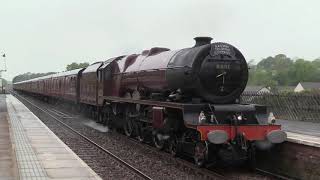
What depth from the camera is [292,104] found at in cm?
2164

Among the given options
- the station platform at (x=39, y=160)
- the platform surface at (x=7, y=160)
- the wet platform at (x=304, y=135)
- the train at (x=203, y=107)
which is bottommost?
the station platform at (x=39, y=160)

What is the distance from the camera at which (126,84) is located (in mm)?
16469

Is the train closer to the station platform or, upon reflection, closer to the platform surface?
the station platform

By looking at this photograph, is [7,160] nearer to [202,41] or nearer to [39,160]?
[39,160]

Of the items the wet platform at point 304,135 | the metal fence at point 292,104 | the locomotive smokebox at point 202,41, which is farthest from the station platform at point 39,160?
the metal fence at point 292,104

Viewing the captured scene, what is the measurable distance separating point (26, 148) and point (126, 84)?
15.5 feet

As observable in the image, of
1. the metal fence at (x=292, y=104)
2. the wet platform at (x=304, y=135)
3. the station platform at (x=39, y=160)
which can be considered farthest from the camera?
the metal fence at (x=292, y=104)

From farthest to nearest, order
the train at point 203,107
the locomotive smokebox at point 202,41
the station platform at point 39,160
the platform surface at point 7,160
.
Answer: the locomotive smokebox at point 202,41, the train at point 203,107, the station platform at point 39,160, the platform surface at point 7,160

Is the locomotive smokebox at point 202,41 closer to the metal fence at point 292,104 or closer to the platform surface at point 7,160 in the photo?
the platform surface at point 7,160

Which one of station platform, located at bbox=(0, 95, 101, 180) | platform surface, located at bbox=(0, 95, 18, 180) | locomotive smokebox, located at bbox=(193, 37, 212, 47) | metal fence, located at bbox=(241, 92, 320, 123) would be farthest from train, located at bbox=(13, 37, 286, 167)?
metal fence, located at bbox=(241, 92, 320, 123)

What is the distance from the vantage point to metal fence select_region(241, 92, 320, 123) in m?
20.4

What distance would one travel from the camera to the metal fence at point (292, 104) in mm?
20375

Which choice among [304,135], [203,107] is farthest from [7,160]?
[304,135]

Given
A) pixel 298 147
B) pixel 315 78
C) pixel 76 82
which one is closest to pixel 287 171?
pixel 298 147
